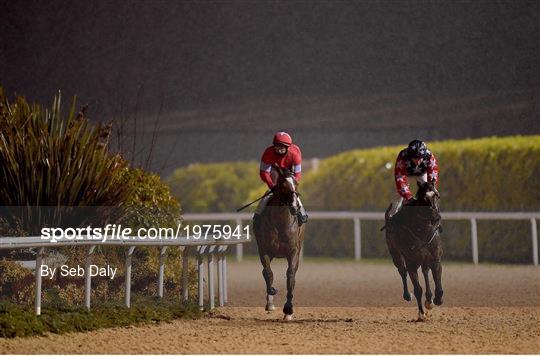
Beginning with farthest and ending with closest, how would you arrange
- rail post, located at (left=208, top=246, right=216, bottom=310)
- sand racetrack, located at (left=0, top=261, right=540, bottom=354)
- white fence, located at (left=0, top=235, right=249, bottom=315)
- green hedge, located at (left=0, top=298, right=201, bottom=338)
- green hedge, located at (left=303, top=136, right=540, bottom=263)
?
1. green hedge, located at (left=303, top=136, right=540, bottom=263)
2. rail post, located at (left=208, top=246, right=216, bottom=310)
3. white fence, located at (left=0, top=235, right=249, bottom=315)
4. green hedge, located at (left=0, top=298, right=201, bottom=338)
5. sand racetrack, located at (left=0, top=261, right=540, bottom=354)

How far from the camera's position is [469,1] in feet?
36.0

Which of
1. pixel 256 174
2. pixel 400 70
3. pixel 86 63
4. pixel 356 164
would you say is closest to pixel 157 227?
pixel 86 63

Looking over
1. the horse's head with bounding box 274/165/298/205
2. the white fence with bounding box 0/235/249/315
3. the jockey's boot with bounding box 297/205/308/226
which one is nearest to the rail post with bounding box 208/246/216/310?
the white fence with bounding box 0/235/249/315

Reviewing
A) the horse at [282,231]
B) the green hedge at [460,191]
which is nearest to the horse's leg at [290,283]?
the horse at [282,231]

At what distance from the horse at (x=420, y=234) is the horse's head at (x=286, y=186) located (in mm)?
695

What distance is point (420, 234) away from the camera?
6.39 metres

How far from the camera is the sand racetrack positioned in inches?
204

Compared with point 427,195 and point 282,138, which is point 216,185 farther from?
point 427,195

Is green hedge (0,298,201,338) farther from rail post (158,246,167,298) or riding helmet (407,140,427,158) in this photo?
riding helmet (407,140,427,158)

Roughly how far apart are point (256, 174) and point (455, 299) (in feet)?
35.1

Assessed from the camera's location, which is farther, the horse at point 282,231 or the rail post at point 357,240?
the rail post at point 357,240

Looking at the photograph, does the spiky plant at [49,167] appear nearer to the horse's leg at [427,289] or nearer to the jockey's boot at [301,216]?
the jockey's boot at [301,216]

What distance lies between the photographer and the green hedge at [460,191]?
12422mm

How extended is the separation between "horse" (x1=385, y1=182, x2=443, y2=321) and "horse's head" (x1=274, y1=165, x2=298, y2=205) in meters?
0.69
